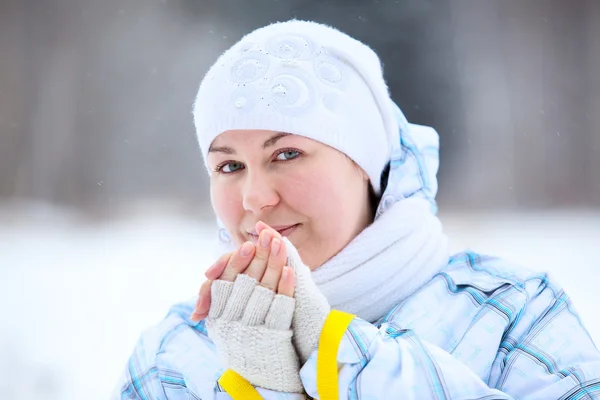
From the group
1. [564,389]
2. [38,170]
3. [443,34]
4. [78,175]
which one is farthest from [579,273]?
[38,170]

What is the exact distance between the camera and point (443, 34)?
4.45 meters

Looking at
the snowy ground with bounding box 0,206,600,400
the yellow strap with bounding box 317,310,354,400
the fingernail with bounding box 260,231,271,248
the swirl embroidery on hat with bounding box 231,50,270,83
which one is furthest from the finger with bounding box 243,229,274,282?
the snowy ground with bounding box 0,206,600,400

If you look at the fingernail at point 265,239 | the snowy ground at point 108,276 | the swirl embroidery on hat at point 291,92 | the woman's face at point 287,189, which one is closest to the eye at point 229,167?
the woman's face at point 287,189

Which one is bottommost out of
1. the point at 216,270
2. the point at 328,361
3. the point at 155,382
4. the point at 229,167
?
the point at 155,382

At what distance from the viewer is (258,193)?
1.08 meters

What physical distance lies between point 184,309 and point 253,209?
30 cm

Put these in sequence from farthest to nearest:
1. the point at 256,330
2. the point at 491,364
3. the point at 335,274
Result: the point at 335,274, the point at 491,364, the point at 256,330

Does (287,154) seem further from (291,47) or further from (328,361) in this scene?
(328,361)

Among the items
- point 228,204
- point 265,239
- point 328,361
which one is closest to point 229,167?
point 228,204

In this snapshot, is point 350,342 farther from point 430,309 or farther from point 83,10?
point 83,10

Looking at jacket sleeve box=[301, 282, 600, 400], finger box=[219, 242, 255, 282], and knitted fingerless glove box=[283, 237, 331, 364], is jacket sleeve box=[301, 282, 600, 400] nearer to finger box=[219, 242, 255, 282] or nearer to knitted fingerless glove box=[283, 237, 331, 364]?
knitted fingerless glove box=[283, 237, 331, 364]

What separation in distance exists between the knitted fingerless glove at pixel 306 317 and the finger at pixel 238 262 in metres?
0.06

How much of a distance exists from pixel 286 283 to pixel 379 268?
272mm

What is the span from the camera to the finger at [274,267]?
0.90 m
